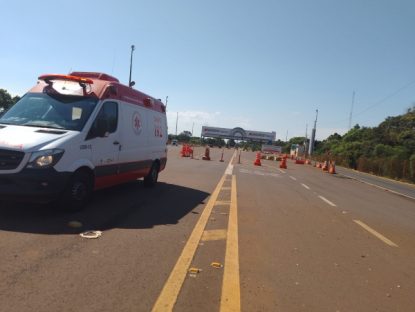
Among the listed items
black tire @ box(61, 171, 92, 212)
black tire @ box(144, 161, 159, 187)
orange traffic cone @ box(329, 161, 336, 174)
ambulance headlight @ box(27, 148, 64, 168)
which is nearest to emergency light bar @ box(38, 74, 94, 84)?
black tire @ box(61, 171, 92, 212)

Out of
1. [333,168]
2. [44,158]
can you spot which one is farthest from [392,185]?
[44,158]

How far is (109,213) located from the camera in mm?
8820

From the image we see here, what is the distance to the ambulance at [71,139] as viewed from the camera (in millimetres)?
7621

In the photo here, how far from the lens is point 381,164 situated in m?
46.6

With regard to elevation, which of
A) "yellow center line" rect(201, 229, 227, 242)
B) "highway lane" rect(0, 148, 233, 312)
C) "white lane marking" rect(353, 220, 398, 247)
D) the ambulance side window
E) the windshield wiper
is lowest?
"highway lane" rect(0, 148, 233, 312)

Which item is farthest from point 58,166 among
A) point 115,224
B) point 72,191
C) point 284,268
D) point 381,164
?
point 381,164

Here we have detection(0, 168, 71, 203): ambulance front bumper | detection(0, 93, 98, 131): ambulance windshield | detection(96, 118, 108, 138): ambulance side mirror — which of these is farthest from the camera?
detection(96, 118, 108, 138): ambulance side mirror

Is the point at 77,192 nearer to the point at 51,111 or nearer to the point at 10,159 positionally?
the point at 10,159

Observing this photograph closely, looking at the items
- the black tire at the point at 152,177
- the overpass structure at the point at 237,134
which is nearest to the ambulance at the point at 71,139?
the black tire at the point at 152,177

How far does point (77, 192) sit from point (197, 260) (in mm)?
3176

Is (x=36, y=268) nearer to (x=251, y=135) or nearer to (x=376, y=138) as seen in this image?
(x=376, y=138)

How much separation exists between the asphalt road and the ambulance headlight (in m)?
0.84

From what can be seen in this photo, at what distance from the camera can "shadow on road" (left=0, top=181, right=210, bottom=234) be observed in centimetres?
736

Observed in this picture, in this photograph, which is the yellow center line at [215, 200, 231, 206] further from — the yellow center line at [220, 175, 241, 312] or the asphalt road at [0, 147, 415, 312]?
the yellow center line at [220, 175, 241, 312]
